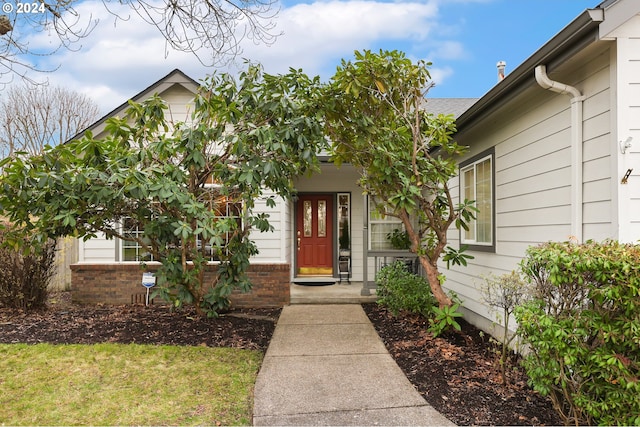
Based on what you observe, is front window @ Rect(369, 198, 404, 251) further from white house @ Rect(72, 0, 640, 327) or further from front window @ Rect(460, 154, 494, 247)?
front window @ Rect(460, 154, 494, 247)

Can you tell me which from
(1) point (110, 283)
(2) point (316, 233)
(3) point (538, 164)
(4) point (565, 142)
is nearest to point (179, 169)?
(1) point (110, 283)

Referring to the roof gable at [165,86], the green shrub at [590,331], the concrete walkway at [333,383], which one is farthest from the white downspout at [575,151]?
the roof gable at [165,86]

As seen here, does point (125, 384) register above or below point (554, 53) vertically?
below

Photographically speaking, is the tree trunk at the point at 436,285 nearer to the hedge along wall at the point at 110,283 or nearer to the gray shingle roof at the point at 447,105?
the hedge along wall at the point at 110,283

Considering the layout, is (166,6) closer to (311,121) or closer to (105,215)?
(311,121)

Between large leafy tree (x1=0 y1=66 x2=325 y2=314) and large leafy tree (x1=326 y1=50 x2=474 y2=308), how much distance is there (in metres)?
0.46

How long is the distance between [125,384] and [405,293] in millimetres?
4147

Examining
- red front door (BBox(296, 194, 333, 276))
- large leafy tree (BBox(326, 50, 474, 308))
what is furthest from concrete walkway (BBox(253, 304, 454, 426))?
red front door (BBox(296, 194, 333, 276))

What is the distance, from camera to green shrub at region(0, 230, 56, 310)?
23.3 ft

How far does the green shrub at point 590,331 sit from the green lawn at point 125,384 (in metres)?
2.44

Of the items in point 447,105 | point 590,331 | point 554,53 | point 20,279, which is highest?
point 447,105

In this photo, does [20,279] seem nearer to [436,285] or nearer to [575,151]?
[436,285]

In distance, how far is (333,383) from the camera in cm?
418

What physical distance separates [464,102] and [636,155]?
26.3 feet
